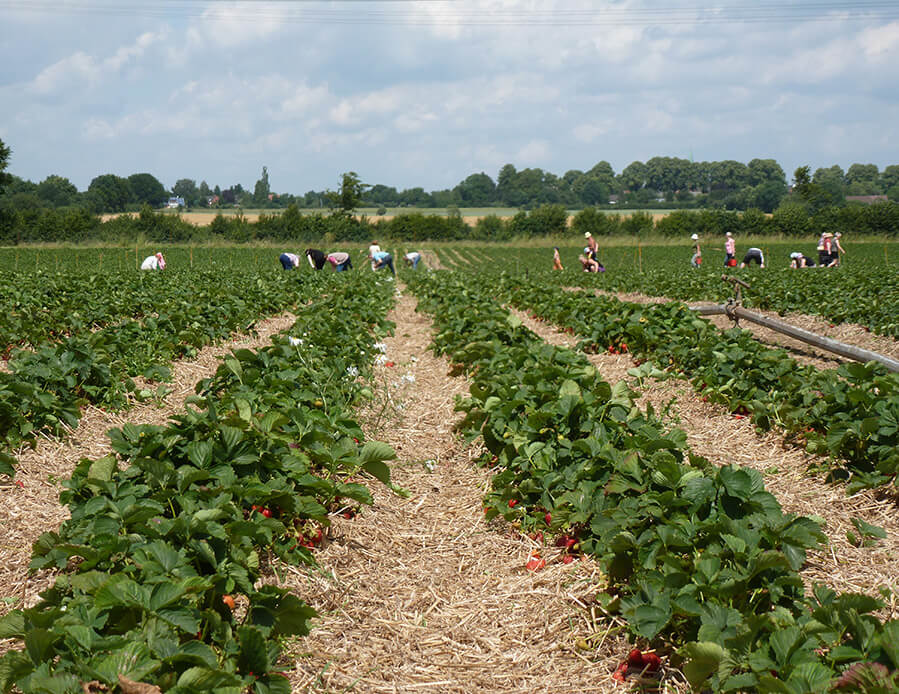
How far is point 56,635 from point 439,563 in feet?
7.15

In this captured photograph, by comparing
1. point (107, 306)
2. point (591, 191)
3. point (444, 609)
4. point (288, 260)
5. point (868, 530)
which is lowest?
point (444, 609)

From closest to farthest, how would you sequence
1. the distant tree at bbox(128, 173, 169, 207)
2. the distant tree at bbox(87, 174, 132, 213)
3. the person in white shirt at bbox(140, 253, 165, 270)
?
1. the person in white shirt at bbox(140, 253, 165, 270)
2. the distant tree at bbox(87, 174, 132, 213)
3. the distant tree at bbox(128, 173, 169, 207)

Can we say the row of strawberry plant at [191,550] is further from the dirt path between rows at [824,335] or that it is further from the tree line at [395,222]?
the tree line at [395,222]

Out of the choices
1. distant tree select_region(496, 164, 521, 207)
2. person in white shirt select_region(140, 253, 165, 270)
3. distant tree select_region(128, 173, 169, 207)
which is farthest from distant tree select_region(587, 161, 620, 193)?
→ person in white shirt select_region(140, 253, 165, 270)

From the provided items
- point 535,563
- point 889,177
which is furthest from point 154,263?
point 889,177

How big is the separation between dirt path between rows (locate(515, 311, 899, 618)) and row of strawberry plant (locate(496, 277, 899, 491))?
0.12 m

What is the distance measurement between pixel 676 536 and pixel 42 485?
156 inches

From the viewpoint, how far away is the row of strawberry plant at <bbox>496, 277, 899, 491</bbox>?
4340 mm

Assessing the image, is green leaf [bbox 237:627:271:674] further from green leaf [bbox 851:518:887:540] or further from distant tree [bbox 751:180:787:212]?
distant tree [bbox 751:180:787:212]

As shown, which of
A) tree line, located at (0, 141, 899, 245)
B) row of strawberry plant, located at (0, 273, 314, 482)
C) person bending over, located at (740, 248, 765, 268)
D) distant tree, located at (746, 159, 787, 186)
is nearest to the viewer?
row of strawberry plant, located at (0, 273, 314, 482)

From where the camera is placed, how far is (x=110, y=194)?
83438 millimetres

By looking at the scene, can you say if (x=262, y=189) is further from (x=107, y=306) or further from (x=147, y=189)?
(x=107, y=306)

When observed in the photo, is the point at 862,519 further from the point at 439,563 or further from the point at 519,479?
the point at 439,563

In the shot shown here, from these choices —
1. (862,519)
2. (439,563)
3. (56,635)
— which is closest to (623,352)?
(862,519)
